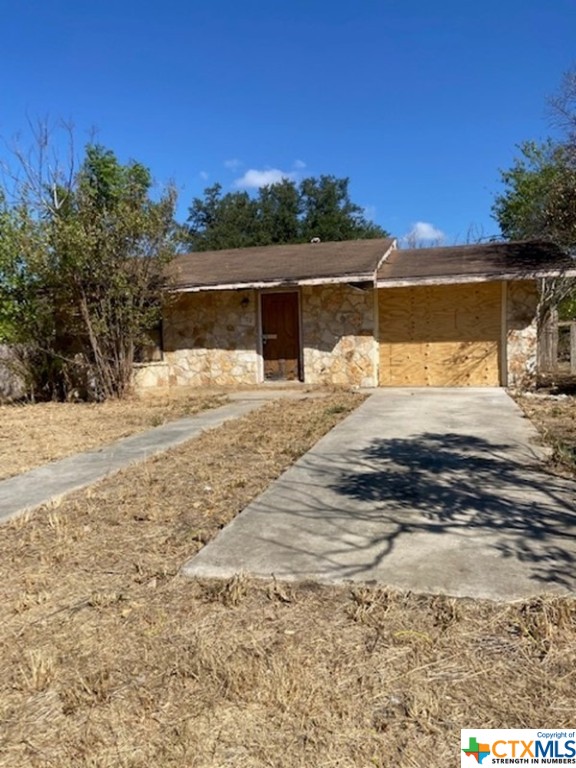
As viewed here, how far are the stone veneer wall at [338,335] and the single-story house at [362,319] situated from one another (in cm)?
2

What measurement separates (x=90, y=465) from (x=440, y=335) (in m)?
8.53

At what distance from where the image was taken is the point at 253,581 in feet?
10.7

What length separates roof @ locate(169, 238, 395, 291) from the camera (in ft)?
39.8

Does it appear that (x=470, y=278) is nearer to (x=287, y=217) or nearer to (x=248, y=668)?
(x=248, y=668)

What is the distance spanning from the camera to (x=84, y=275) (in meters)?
11.0

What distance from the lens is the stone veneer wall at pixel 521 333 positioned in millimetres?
11828

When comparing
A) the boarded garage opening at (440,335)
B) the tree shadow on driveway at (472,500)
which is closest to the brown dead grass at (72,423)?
the tree shadow on driveway at (472,500)

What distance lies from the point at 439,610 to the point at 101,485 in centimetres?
354

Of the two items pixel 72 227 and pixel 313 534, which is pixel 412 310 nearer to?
pixel 72 227

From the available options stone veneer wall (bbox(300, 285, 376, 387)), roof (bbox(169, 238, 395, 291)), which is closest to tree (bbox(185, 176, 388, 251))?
roof (bbox(169, 238, 395, 291))

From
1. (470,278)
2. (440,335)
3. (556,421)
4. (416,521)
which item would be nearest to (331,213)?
(440,335)

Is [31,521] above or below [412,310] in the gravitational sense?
below

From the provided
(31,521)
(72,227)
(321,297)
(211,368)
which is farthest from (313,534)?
(211,368)

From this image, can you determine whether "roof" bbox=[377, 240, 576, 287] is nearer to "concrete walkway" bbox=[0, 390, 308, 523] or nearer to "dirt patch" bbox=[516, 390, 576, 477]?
"dirt patch" bbox=[516, 390, 576, 477]
